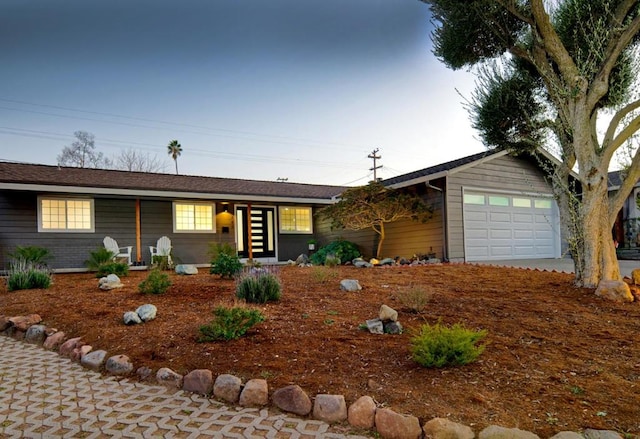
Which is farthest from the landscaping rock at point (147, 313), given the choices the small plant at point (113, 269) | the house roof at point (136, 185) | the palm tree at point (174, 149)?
the palm tree at point (174, 149)

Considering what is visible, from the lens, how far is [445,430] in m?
2.35

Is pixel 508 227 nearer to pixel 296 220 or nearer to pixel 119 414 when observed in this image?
pixel 296 220

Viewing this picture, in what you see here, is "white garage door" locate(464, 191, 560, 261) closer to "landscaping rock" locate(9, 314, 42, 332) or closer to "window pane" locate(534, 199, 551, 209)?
"window pane" locate(534, 199, 551, 209)

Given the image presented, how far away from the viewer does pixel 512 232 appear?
39.7 ft

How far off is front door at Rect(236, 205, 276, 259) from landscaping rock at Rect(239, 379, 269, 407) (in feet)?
35.0

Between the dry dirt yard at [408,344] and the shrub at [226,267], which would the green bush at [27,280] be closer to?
the dry dirt yard at [408,344]

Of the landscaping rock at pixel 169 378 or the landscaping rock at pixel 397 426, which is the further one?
the landscaping rock at pixel 169 378

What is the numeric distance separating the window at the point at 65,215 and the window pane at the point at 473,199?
10558 millimetres

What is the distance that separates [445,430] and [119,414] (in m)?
2.20

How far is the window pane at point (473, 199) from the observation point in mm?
11255

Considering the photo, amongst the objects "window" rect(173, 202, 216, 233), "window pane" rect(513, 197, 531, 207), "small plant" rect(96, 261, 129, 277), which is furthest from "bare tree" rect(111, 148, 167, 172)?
"window pane" rect(513, 197, 531, 207)

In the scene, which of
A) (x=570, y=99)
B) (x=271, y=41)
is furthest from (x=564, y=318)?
(x=271, y=41)

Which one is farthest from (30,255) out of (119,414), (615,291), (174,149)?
(174,149)

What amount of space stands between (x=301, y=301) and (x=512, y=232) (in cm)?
896
